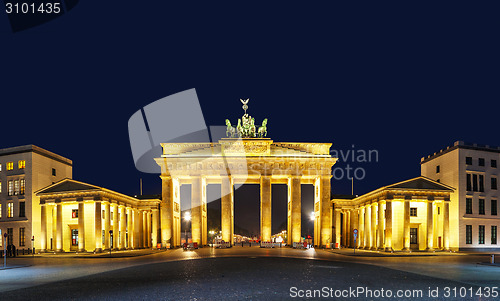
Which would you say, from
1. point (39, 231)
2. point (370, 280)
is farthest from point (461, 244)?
point (39, 231)

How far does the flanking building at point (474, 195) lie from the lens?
5941 cm

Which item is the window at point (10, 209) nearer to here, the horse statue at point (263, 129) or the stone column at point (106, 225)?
the stone column at point (106, 225)

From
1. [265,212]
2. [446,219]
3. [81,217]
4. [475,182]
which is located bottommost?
[265,212]

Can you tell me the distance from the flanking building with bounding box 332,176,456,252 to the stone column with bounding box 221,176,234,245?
54.1 ft

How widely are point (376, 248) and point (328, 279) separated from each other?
4049 centimetres

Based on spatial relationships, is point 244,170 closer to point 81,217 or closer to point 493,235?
point 81,217

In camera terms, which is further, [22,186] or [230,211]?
[230,211]

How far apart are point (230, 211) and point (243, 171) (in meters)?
6.56

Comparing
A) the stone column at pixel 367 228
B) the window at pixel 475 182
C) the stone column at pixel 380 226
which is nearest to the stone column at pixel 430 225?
the stone column at pixel 380 226

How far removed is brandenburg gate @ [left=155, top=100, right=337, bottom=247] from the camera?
72125 millimetres

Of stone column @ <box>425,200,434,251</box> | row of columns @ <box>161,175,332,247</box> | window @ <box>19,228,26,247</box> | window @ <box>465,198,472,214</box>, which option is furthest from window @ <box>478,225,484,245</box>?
window @ <box>19,228,26,247</box>

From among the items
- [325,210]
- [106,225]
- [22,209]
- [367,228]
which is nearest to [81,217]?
[106,225]

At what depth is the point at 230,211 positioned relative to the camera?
238 ft

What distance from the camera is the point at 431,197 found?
190 ft
